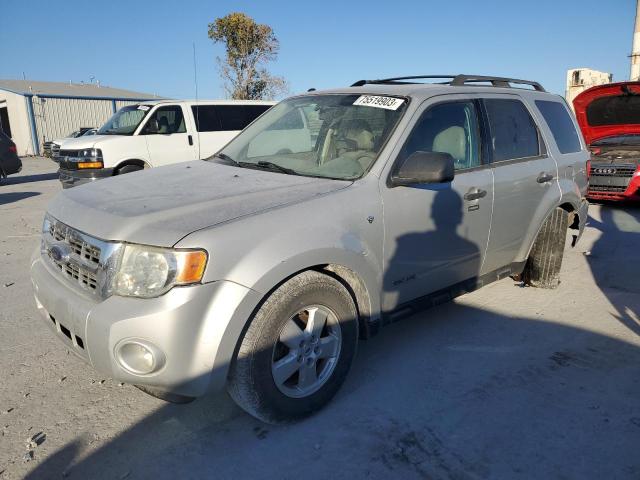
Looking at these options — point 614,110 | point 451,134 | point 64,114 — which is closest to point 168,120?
point 451,134

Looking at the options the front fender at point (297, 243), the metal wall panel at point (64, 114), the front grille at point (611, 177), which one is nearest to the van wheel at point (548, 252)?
the front fender at point (297, 243)

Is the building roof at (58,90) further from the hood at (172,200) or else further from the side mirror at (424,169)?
the side mirror at (424,169)

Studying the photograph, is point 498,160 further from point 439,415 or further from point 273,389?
point 273,389

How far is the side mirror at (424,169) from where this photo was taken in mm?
2906

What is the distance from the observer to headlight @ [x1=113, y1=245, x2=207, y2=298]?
2.21m

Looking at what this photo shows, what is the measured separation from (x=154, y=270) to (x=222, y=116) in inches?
348

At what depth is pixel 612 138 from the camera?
9.46 m

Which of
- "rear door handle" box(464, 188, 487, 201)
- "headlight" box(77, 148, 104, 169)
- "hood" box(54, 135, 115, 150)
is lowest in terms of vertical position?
"rear door handle" box(464, 188, 487, 201)

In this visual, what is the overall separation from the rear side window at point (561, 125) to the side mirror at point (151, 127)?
740cm

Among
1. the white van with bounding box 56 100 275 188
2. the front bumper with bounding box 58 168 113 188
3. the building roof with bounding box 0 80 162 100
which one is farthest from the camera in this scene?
the building roof with bounding box 0 80 162 100

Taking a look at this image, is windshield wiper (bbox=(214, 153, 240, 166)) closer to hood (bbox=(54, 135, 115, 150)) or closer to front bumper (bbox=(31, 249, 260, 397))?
front bumper (bbox=(31, 249, 260, 397))

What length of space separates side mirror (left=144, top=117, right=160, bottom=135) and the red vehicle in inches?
313

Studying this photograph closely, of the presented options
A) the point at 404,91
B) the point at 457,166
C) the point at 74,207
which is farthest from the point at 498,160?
the point at 74,207

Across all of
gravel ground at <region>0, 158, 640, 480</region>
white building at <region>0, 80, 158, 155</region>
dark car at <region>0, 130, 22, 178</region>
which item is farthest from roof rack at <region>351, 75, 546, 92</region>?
white building at <region>0, 80, 158, 155</region>
